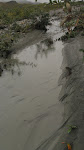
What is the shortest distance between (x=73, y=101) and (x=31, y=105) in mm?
1171

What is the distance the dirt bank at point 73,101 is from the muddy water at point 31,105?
0.18m

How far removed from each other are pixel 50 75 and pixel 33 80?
2.22 ft

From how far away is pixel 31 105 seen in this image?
452cm

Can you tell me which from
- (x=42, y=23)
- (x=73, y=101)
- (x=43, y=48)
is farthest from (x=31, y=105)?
(x=42, y=23)

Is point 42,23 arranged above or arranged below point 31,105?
above

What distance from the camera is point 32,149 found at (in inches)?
121

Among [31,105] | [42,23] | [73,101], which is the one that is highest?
[42,23]

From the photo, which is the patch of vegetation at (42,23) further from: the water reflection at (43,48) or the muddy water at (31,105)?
the muddy water at (31,105)

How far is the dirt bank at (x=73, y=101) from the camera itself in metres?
2.83

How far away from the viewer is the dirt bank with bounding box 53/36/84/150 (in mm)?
2828

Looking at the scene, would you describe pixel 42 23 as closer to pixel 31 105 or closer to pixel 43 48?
pixel 43 48

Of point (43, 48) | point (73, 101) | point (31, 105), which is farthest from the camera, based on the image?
point (43, 48)

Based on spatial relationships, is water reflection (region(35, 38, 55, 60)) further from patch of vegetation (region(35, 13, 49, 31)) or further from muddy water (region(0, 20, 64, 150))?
patch of vegetation (region(35, 13, 49, 31))

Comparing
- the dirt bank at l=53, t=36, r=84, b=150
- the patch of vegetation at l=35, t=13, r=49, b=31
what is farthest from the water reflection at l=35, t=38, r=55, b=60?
the patch of vegetation at l=35, t=13, r=49, b=31
